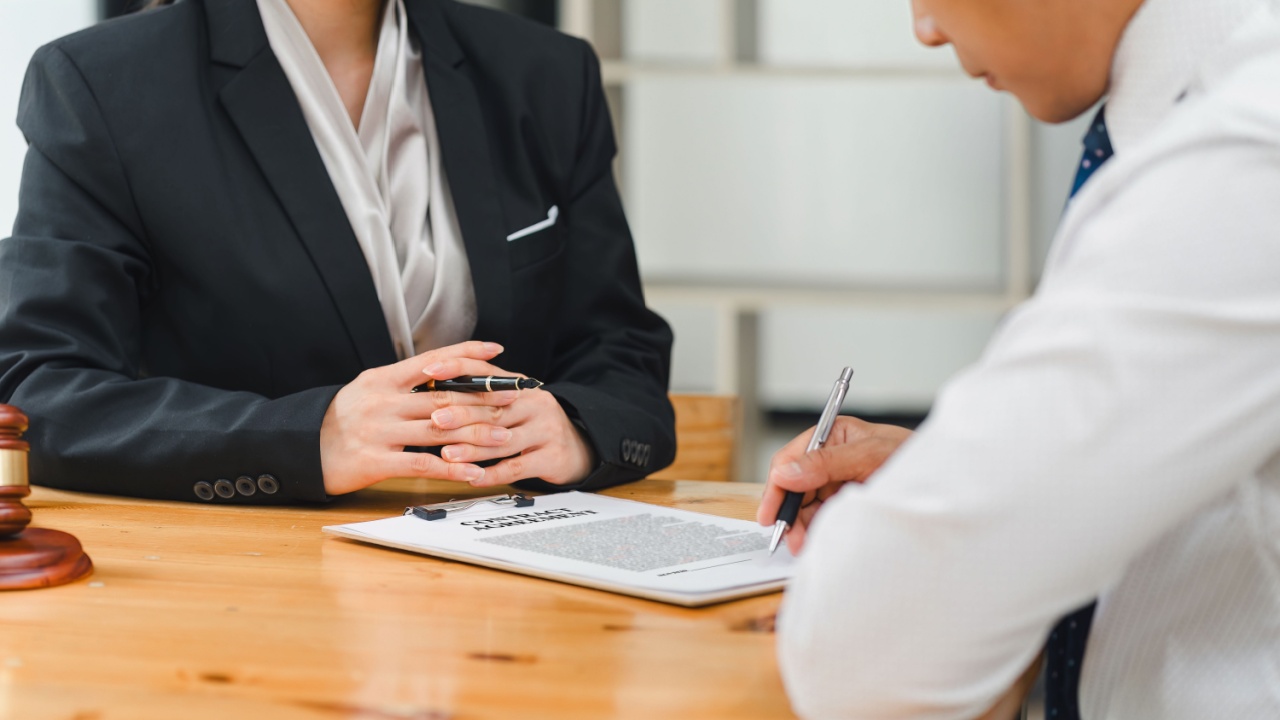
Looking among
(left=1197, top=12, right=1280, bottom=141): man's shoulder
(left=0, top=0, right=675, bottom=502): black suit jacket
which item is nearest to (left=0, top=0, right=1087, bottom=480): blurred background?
(left=0, top=0, right=675, bottom=502): black suit jacket

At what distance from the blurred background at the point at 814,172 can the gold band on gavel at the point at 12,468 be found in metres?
1.92

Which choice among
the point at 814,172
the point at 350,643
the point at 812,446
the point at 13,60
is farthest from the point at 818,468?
the point at 13,60

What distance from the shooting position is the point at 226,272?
1.45 m

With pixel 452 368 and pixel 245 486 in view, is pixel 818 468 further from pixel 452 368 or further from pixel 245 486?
pixel 245 486

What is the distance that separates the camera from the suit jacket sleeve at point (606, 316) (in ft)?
4.96

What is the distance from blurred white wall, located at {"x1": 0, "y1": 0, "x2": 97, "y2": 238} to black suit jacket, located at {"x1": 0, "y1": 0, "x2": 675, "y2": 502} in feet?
3.49

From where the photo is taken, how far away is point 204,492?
1.26 m

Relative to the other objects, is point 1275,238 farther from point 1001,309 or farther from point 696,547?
point 1001,309

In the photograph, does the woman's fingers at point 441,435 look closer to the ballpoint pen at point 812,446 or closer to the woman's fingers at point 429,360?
the woman's fingers at point 429,360

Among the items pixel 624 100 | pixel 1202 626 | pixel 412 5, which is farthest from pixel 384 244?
pixel 624 100

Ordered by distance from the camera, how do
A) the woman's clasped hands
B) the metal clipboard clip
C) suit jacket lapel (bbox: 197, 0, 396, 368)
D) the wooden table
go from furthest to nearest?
suit jacket lapel (bbox: 197, 0, 396, 368), the woman's clasped hands, the metal clipboard clip, the wooden table

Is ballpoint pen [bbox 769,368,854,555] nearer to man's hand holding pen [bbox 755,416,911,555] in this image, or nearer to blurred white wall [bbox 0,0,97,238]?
man's hand holding pen [bbox 755,416,911,555]

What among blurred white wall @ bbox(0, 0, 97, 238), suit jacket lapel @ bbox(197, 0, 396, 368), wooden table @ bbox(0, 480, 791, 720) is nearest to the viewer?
wooden table @ bbox(0, 480, 791, 720)

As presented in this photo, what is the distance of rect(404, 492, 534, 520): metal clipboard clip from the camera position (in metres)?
1.13
